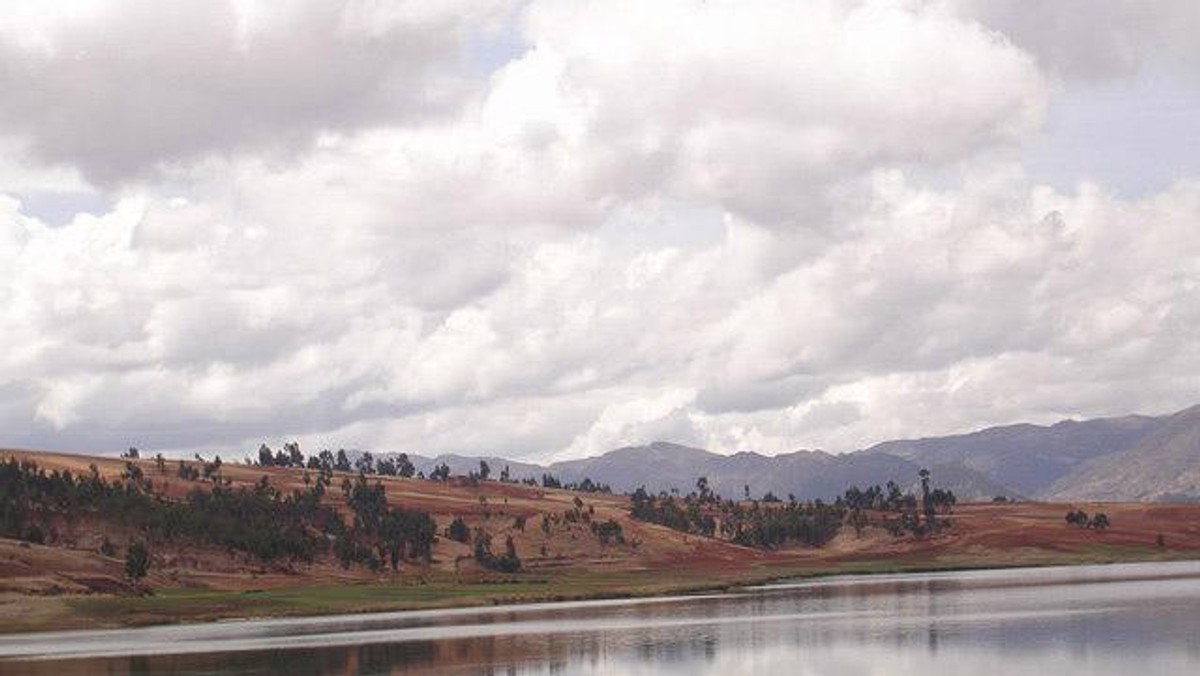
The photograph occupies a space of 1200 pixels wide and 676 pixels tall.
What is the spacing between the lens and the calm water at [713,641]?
99.6 m

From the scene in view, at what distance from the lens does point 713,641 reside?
391 feet

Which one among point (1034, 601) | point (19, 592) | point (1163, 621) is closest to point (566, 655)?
point (1163, 621)

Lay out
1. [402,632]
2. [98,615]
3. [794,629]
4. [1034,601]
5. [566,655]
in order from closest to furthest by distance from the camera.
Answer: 1. [566,655]
2. [794,629]
3. [402,632]
4. [1034,601]
5. [98,615]

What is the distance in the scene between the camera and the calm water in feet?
327

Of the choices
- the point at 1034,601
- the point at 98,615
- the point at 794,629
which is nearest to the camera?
the point at 794,629

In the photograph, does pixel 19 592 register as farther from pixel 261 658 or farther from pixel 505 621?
pixel 261 658

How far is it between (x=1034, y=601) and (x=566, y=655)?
2632 inches

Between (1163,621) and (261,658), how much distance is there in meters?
69.8

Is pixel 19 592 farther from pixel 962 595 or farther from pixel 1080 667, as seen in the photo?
pixel 1080 667

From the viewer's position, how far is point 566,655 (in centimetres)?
11144

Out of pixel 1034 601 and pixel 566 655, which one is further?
A: pixel 1034 601

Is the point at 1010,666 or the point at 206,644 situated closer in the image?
the point at 1010,666

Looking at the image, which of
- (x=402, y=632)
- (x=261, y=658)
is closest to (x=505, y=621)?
(x=402, y=632)

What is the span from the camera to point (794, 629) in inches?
5143
